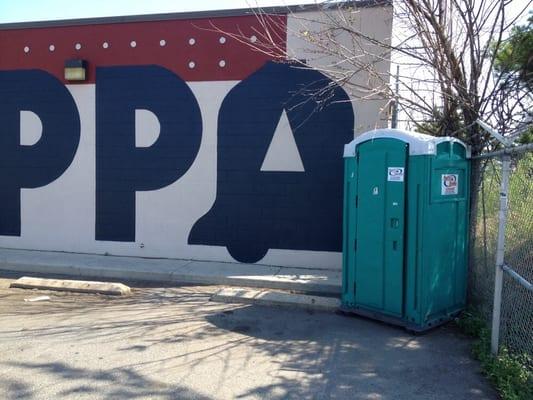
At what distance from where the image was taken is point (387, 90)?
24.1 ft

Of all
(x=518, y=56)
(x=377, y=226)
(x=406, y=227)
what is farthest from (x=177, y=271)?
(x=518, y=56)

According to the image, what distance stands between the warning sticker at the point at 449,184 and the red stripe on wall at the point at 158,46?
11.9 feet

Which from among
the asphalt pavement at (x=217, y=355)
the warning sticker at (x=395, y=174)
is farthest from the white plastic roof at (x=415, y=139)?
the asphalt pavement at (x=217, y=355)

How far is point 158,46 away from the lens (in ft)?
31.0

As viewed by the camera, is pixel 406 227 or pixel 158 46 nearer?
pixel 406 227

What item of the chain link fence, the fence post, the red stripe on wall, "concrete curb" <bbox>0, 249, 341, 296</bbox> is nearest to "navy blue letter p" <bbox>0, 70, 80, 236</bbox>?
the red stripe on wall

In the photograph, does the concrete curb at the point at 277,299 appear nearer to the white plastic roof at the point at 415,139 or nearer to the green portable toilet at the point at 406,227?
the green portable toilet at the point at 406,227

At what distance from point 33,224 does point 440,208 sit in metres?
7.76

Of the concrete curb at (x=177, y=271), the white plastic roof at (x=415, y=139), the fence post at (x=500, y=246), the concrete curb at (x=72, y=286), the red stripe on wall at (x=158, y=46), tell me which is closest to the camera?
the fence post at (x=500, y=246)

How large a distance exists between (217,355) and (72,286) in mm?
3439

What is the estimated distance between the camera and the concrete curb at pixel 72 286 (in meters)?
7.50

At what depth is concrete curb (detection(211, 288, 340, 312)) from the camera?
681 centimetres

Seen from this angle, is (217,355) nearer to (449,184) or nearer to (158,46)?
(449,184)

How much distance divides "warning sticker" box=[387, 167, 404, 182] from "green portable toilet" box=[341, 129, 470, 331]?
0.04 ft
